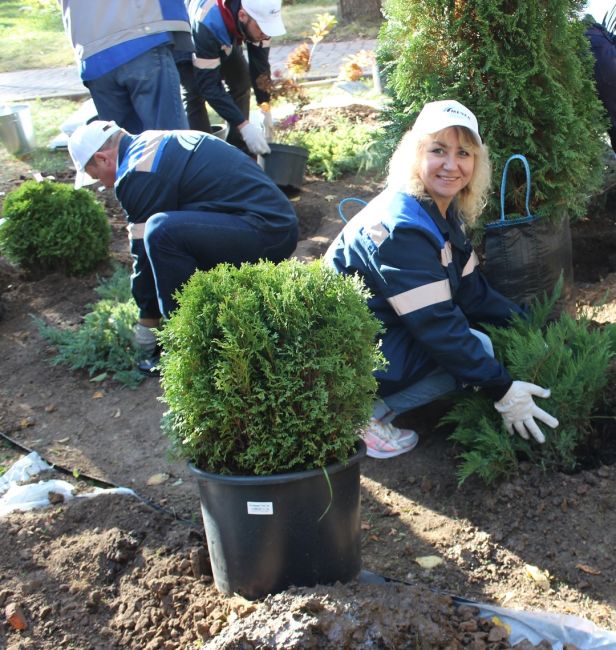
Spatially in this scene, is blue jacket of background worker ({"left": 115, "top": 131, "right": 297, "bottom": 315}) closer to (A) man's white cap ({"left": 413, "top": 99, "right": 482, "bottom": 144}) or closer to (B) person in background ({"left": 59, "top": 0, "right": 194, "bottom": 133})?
(B) person in background ({"left": 59, "top": 0, "right": 194, "bottom": 133})

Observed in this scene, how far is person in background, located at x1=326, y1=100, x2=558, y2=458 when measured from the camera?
10.5ft

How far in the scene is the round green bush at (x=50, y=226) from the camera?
5605mm

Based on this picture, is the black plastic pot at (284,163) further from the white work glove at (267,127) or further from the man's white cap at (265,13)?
the man's white cap at (265,13)

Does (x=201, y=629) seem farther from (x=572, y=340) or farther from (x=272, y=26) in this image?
(x=272, y=26)

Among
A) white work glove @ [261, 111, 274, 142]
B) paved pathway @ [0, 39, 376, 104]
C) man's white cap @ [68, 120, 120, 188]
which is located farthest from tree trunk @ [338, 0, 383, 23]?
man's white cap @ [68, 120, 120, 188]

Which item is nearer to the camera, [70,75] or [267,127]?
[267,127]

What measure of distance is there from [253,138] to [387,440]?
3326mm

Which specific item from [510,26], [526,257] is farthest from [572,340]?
[510,26]

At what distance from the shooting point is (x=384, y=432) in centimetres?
366

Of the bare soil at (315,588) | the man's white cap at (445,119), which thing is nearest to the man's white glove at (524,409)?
the bare soil at (315,588)

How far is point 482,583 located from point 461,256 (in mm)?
1426

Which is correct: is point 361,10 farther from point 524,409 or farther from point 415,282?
point 524,409

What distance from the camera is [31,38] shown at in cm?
1670

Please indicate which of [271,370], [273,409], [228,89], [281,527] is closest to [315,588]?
[281,527]
